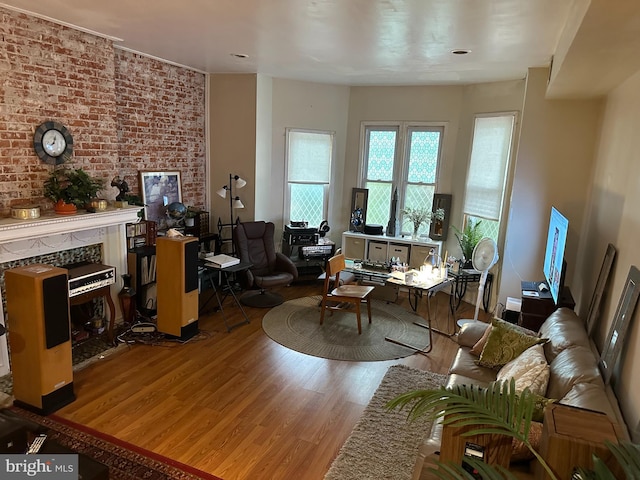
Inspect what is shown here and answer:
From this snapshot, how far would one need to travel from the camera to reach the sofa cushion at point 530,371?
8.14ft

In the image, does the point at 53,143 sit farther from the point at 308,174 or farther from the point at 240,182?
the point at 308,174

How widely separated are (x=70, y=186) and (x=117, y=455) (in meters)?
2.28

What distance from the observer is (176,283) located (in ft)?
13.8

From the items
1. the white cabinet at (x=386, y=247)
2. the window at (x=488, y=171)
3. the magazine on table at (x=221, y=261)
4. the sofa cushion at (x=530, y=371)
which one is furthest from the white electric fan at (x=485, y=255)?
the magazine on table at (x=221, y=261)

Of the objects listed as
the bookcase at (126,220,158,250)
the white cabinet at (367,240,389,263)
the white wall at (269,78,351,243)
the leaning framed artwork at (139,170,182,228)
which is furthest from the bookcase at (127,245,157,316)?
the white cabinet at (367,240,389,263)

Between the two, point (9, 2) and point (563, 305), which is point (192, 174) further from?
point (563, 305)

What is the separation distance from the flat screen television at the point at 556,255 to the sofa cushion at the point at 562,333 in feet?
0.89

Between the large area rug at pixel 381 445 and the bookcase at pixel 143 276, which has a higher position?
the bookcase at pixel 143 276

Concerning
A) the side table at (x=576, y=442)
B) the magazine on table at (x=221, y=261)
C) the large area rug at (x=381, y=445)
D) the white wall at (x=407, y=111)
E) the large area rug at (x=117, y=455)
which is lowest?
the large area rug at (x=117, y=455)

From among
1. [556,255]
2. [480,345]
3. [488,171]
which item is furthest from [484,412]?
[488,171]

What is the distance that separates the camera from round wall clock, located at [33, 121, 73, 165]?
11.8 ft

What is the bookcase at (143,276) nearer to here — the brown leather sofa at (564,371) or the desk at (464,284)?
the brown leather sofa at (564,371)

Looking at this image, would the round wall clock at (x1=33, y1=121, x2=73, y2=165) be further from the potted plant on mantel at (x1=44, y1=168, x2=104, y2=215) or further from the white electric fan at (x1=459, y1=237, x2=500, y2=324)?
the white electric fan at (x1=459, y1=237, x2=500, y2=324)

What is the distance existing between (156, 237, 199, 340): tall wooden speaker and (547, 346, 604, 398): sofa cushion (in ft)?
10.5
